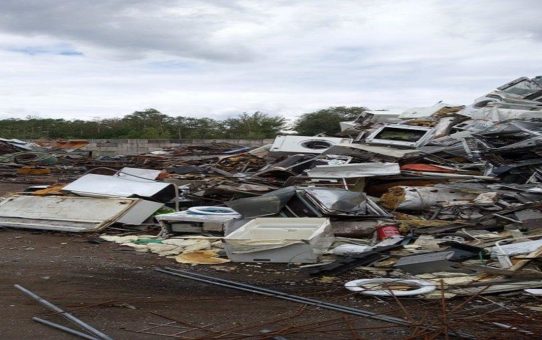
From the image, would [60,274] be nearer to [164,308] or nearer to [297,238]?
[164,308]

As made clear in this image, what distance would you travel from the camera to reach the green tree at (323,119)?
3082 centimetres

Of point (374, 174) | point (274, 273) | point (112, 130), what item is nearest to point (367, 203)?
point (374, 174)

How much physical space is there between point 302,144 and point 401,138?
224 centimetres

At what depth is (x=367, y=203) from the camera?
839 cm

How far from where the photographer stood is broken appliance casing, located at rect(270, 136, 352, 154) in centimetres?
1353

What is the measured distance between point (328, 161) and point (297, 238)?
5222mm

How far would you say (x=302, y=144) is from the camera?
1388 cm

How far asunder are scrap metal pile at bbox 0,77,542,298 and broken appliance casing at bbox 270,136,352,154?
4cm

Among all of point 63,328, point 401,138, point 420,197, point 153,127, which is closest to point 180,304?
point 63,328

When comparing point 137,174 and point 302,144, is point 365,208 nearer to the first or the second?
point 137,174

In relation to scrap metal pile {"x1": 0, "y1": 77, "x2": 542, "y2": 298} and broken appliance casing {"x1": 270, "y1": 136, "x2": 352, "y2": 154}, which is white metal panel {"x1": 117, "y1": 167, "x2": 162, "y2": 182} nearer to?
scrap metal pile {"x1": 0, "y1": 77, "x2": 542, "y2": 298}

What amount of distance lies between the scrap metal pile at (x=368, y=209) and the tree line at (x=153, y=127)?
20.6 meters

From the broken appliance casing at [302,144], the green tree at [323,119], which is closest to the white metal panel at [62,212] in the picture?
the broken appliance casing at [302,144]

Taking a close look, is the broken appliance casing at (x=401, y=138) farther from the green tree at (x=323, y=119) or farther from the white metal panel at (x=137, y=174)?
the green tree at (x=323, y=119)
